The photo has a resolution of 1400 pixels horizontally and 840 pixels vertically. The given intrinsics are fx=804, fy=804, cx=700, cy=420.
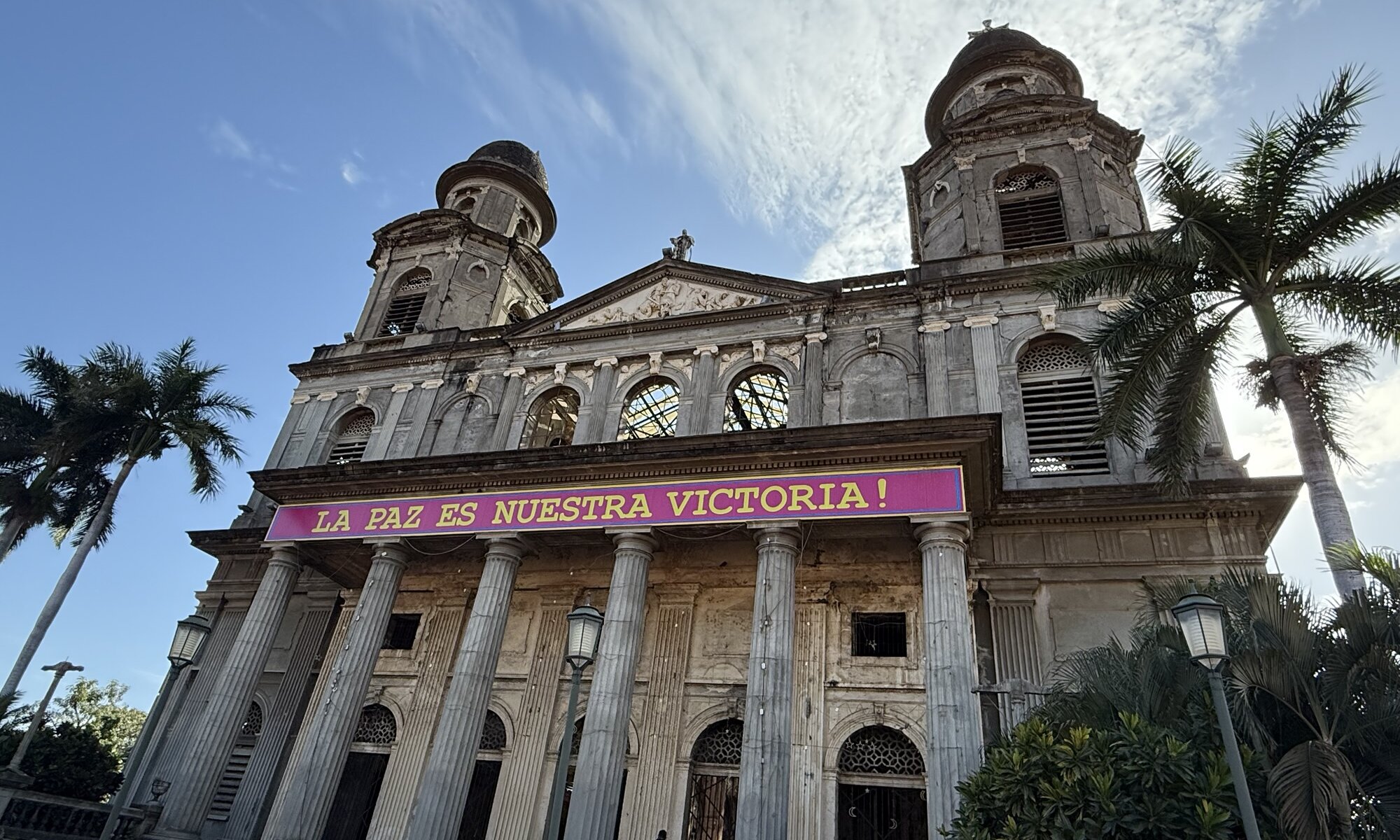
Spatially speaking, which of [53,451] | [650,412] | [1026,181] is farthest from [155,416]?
[1026,181]

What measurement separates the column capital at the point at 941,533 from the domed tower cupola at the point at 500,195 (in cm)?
1968

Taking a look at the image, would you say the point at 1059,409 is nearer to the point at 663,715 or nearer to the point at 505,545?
the point at 663,715

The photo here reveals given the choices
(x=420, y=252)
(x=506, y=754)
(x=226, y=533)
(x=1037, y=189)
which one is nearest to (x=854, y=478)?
(x=506, y=754)

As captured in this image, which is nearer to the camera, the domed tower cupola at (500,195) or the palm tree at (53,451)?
the palm tree at (53,451)

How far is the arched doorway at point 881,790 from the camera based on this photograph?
44.6 feet

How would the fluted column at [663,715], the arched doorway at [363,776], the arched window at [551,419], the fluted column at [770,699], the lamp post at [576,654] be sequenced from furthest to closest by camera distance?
the arched window at [551,419]
the arched doorway at [363,776]
the fluted column at [663,715]
the fluted column at [770,699]
the lamp post at [576,654]

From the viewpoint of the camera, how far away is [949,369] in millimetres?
17438

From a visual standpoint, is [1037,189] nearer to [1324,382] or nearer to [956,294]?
[956,294]

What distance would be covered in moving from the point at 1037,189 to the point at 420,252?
1911cm

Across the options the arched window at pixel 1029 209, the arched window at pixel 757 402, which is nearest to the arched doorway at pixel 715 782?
the arched window at pixel 757 402

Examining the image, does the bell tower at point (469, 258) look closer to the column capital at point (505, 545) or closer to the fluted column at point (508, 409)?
the fluted column at point (508, 409)

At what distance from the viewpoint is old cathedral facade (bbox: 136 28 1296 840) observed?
13367mm

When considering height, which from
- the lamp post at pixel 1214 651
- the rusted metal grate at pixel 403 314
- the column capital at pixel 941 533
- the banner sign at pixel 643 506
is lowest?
the lamp post at pixel 1214 651

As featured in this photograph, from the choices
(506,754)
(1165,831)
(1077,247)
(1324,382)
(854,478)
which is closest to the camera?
(1165,831)
